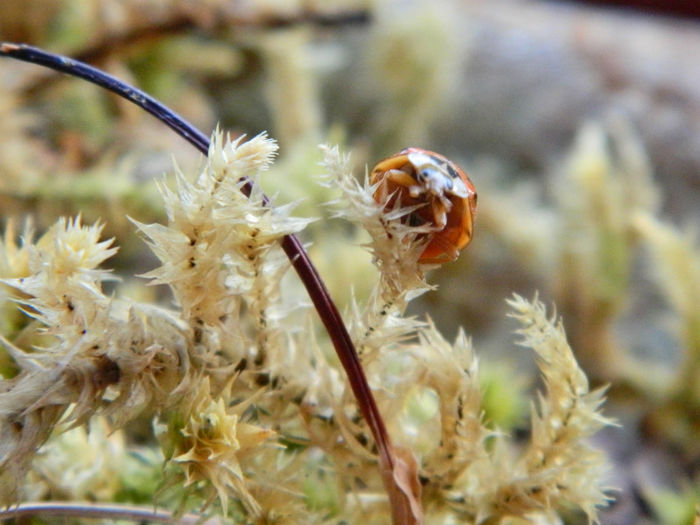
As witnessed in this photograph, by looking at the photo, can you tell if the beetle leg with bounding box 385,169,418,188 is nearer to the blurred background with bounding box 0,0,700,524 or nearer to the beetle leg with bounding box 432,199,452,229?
the beetle leg with bounding box 432,199,452,229

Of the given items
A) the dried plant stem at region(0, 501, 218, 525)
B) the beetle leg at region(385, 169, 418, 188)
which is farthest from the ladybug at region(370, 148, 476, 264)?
the dried plant stem at region(0, 501, 218, 525)

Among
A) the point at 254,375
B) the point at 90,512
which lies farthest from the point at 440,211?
the point at 90,512

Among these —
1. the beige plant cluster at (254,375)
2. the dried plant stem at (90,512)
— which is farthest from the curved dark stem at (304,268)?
Result: the dried plant stem at (90,512)

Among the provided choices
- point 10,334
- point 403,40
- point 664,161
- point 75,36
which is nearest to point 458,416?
point 10,334

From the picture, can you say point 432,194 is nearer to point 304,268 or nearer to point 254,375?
point 304,268

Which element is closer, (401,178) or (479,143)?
(401,178)

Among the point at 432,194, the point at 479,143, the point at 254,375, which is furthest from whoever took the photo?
the point at 479,143

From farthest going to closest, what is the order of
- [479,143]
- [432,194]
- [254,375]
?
[479,143], [254,375], [432,194]

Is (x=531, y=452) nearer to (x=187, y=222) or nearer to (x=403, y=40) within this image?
(x=187, y=222)
